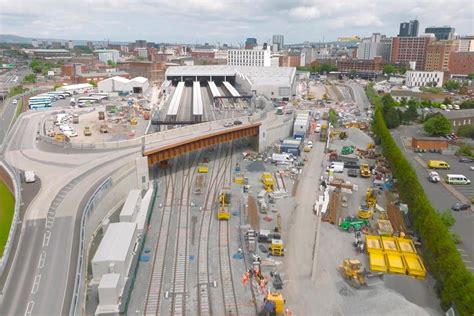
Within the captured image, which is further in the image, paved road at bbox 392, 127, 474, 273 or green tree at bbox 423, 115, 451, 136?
green tree at bbox 423, 115, 451, 136

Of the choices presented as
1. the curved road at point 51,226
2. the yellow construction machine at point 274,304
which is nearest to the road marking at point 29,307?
the curved road at point 51,226

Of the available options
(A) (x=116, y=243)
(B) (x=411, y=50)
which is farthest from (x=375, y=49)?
(A) (x=116, y=243)

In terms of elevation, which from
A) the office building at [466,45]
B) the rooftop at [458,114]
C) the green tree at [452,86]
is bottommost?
the rooftop at [458,114]

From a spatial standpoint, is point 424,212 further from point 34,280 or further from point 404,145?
point 404,145

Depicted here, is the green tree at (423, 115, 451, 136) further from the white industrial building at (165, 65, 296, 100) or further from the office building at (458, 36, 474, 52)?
the office building at (458, 36, 474, 52)

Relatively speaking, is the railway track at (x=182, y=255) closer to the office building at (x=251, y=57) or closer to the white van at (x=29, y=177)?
the white van at (x=29, y=177)

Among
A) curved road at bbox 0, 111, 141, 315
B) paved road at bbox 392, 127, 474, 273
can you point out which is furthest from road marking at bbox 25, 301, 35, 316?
paved road at bbox 392, 127, 474, 273
